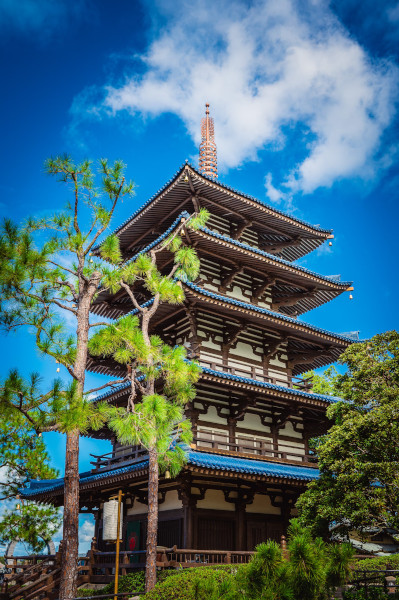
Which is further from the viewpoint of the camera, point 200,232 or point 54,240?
point 200,232

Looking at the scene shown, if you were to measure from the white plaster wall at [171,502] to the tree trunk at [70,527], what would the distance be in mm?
6957

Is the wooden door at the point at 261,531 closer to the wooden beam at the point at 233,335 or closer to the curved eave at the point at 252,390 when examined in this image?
the curved eave at the point at 252,390

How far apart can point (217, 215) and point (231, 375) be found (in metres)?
8.32

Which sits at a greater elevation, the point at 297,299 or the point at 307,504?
the point at 297,299

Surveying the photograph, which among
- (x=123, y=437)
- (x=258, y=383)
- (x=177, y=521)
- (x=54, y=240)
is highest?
(x=54, y=240)

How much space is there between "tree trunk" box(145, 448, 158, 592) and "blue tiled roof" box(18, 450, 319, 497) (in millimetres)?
1646

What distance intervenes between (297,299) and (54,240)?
1446 cm

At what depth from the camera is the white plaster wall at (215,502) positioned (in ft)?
57.1

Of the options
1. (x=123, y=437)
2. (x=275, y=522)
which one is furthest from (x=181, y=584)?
(x=275, y=522)

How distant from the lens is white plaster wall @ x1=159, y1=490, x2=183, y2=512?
57.0 ft

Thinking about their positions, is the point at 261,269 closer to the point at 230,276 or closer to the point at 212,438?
the point at 230,276

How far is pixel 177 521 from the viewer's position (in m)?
17.3

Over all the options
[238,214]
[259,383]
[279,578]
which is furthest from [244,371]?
[279,578]

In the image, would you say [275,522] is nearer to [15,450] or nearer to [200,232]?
[200,232]
